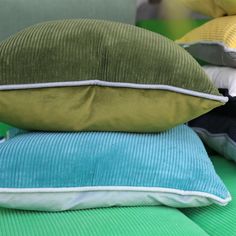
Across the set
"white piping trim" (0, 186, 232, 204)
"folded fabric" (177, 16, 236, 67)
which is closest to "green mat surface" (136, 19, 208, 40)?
"folded fabric" (177, 16, 236, 67)

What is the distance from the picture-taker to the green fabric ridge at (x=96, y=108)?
693 millimetres

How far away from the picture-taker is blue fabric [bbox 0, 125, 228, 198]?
65cm

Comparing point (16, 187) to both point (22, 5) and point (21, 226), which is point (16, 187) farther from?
point (22, 5)

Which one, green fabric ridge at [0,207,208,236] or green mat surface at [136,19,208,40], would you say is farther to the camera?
green mat surface at [136,19,208,40]

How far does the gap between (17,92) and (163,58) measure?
24 cm

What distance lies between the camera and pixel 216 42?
3.43 feet

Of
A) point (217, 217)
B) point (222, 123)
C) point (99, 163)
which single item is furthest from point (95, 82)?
point (222, 123)

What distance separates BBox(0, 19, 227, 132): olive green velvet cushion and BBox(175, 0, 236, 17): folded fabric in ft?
1.47

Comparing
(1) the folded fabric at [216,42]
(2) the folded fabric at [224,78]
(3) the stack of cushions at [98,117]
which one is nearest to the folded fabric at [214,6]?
(1) the folded fabric at [216,42]

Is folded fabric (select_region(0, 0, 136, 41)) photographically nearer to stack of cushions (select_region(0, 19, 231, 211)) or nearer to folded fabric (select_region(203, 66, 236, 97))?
folded fabric (select_region(203, 66, 236, 97))

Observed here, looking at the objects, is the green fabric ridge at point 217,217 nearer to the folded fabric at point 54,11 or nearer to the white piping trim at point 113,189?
the white piping trim at point 113,189

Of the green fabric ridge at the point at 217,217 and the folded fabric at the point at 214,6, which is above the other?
the folded fabric at the point at 214,6

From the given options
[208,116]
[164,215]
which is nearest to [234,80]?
[208,116]

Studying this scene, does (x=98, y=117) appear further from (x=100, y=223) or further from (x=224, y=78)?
(x=224, y=78)
